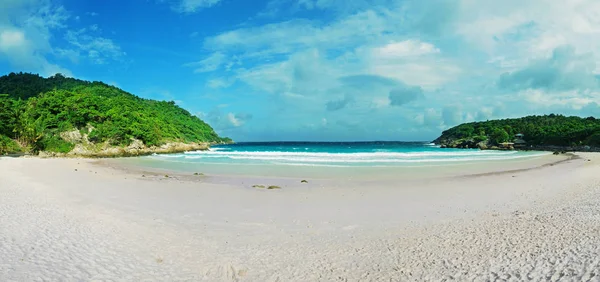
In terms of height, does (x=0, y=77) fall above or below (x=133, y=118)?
above

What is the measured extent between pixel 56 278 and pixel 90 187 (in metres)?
11.1

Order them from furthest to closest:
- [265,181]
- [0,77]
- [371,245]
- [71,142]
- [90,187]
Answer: [0,77] → [71,142] → [265,181] → [90,187] → [371,245]

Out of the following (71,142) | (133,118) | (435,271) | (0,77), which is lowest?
(435,271)

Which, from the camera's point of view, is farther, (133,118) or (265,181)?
(133,118)

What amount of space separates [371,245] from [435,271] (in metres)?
1.61

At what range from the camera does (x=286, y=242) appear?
7.16 meters

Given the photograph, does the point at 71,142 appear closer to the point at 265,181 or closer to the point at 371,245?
the point at 265,181

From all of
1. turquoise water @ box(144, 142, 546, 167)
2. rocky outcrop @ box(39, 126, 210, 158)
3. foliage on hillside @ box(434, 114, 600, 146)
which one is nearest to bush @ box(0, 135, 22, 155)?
rocky outcrop @ box(39, 126, 210, 158)

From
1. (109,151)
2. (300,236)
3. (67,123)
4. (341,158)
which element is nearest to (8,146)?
(67,123)

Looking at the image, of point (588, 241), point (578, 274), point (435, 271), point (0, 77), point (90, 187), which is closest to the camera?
Answer: point (578, 274)

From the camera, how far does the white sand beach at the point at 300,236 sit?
5418 mm

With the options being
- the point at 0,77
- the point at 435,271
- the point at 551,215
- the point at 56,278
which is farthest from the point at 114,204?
the point at 0,77

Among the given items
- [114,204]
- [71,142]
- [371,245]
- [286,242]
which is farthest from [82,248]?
[71,142]

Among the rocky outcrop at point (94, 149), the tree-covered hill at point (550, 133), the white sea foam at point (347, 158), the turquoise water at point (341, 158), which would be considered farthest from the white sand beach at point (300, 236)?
the tree-covered hill at point (550, 133)
